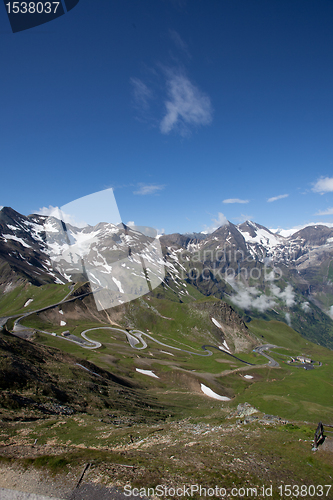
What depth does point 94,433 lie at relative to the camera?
28531 millimetres

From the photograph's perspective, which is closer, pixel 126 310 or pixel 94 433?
pixel 94 433

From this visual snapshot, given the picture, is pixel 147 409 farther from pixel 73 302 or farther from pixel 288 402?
pixel 73 302

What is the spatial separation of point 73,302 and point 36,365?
5372 inches

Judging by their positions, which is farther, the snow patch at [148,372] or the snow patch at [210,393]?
the snow patch at [148,372]

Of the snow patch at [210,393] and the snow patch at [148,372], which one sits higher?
the snow patch at [148,372]

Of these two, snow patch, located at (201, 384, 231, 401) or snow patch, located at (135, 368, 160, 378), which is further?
snow patch, located at (135, 368, 160, 378)

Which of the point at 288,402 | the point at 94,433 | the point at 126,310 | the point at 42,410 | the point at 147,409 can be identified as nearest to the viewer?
the point at 94,433

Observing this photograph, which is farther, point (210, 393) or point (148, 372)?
point (148, 372)

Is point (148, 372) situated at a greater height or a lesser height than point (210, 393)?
greater

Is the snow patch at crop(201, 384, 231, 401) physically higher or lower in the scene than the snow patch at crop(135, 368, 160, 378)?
lower

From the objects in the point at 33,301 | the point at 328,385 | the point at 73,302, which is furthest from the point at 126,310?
the point at 328,385

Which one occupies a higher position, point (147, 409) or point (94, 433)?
point (94, 433)

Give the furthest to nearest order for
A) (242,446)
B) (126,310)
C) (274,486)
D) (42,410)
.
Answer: (126,310) → (42,410) → (242,446) → (274,486)

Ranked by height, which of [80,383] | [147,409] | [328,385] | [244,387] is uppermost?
[80,383]
